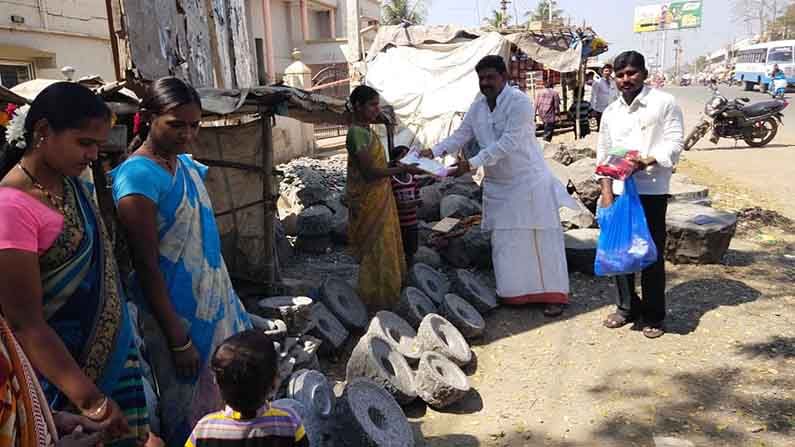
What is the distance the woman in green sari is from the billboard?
70.8 meters

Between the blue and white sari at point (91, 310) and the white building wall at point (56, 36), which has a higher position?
the white building wall at point (56, 36)

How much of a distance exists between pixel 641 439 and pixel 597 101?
12586 millimetres

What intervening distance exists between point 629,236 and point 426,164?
1556 millimetres

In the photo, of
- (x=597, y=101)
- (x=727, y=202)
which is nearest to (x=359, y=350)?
(x=727, y=202)

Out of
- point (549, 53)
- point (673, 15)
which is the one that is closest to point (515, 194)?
point (549, 53)

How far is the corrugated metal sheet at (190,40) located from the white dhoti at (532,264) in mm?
2732

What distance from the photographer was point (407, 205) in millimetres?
5359

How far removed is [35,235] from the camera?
1489mm

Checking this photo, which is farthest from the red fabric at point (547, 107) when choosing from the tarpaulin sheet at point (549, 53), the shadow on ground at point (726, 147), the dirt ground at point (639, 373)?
the dirt ground at point (639, 373)

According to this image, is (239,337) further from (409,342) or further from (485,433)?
(409,342)

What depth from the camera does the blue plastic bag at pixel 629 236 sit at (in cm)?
402

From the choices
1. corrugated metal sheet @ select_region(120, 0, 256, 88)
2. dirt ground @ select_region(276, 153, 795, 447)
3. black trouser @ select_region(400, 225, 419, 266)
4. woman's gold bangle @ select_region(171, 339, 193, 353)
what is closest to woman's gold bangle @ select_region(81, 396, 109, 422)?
woman's gold bangle @ select_region(171, 339, 193, 353)

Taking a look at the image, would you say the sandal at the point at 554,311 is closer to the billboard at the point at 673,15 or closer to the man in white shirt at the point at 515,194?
the man in white shirt at the point at 515,194

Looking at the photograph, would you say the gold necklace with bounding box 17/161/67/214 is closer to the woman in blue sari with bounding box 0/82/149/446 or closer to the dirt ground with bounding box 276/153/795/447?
the woman in blue sari with bounding box 0/82/149/446
